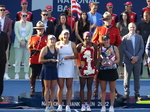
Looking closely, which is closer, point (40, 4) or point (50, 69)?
Answer: point (50, 69)

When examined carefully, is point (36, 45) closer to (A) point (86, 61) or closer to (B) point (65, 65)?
(B) point (65, 65)

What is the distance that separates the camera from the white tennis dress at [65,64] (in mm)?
11602

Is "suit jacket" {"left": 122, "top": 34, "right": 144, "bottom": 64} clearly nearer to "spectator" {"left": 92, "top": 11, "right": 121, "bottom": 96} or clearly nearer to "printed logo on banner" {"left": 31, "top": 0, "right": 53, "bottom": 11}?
"spectator" {"left": 92, "top": 11, "right": 121, "bottom": 96}

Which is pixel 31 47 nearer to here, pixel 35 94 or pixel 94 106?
pixel 35 94

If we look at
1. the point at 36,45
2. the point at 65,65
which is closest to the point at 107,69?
the point at 65,65

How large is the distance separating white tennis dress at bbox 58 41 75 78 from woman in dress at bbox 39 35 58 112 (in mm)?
186

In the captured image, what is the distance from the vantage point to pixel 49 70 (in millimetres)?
11406

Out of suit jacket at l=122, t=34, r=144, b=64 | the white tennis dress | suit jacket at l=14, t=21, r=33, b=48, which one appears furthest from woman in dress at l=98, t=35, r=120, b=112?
suit jacket at l=14, t=21, r=33, b=48

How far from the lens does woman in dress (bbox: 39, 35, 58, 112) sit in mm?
11383

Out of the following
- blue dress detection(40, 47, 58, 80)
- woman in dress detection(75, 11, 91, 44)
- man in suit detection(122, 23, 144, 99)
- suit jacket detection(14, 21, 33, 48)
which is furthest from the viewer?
suit jacket detection(14, 21, 33, 48)

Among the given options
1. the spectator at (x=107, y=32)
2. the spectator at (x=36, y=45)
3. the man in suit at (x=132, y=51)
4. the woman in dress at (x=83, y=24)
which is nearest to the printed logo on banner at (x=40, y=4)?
the woman in dress at (x=83, y=24)

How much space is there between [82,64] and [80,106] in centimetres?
110

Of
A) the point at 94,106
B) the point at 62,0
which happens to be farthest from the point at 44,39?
the point at 62,0

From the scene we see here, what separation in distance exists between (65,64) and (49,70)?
460mm
